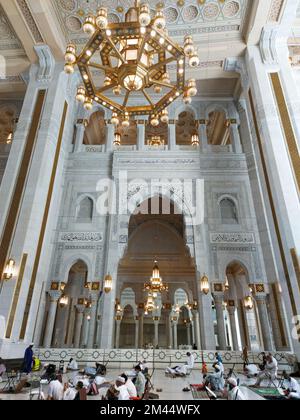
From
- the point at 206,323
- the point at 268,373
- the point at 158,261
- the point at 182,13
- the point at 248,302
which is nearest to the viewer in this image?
the point at 268,373

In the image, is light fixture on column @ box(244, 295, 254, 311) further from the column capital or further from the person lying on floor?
the column capital

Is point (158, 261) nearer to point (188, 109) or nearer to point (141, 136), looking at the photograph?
point (141, 136)

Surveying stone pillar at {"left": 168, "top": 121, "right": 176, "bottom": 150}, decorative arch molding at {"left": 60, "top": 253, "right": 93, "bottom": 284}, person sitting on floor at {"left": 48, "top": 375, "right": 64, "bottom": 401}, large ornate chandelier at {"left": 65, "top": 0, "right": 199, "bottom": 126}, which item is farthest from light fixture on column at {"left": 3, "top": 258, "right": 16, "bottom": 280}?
stone pillar at {"left": 168, "top": 121, "right": 176, "bottom": 150}

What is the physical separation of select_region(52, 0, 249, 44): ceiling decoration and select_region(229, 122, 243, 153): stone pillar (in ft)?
10.5

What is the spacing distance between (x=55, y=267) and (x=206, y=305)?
4.69 m

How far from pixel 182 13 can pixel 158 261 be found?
33.1ft

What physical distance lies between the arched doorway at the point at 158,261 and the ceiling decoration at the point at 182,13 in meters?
6.88

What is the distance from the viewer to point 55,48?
9000 millimetres

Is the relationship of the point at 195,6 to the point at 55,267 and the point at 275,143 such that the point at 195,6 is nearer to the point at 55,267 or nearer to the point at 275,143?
the point at 275,143

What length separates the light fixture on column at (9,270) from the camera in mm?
6215

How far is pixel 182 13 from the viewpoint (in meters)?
8.36

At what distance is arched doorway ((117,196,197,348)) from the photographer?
1309 centimetres

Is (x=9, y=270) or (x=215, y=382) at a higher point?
(x=9, y=270)

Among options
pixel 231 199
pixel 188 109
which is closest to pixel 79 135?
pixel 188 109
